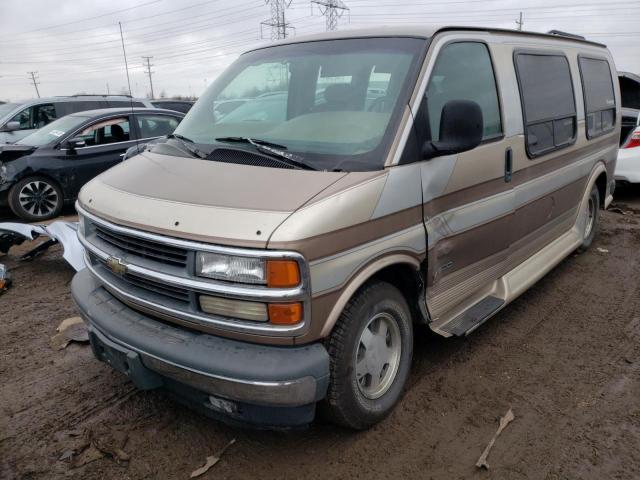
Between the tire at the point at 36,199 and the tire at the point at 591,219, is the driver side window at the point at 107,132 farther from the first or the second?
the tire at the point at 591,219

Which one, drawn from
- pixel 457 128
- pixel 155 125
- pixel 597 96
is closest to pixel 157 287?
pixel 457 128

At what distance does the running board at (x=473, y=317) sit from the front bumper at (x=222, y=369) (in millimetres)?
1225

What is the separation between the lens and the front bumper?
2.37 meters

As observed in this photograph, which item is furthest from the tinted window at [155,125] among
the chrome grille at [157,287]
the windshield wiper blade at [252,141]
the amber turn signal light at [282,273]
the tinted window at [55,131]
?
the amber turn signal light at [282,273]

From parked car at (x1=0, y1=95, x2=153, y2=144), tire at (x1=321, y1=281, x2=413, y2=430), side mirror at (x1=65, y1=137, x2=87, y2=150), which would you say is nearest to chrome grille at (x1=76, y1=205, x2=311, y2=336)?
tire at (x1=321, y1=281, x2=413, y2=430)

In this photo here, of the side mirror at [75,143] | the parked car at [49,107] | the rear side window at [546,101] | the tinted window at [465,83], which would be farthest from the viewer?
the parked car at [49,107]

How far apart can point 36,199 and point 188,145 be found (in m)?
6.09

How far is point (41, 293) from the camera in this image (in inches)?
200

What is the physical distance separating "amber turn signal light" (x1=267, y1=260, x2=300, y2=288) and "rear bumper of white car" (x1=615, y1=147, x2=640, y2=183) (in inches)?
299

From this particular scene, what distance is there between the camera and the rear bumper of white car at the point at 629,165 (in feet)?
26.6

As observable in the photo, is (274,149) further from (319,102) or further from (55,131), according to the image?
(55,131)

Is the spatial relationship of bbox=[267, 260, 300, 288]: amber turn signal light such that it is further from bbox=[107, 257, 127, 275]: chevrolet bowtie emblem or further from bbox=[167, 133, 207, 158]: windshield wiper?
bbox=[167, 133, 207, 158]: windshield wiper

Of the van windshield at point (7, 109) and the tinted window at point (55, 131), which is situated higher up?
the van windshield at point (7, 109)

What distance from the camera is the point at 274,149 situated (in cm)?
299
